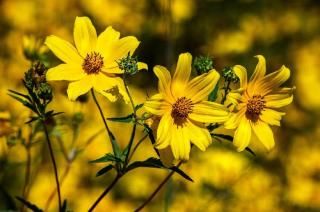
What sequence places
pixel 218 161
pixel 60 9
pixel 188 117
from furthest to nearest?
1. pixel 60 9
2. pixel 218 161
3. pixel 188 117

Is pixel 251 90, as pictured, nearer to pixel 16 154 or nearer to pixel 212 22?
pixel 16 154

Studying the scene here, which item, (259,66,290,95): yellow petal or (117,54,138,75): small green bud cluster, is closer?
(117,54,138,75): small green bud cluster

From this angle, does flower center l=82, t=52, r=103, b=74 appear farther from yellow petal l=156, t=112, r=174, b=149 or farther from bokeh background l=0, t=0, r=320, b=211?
bokeh background l=0, t=0, r=320, b=211

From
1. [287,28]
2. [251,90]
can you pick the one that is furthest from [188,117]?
[287,28]

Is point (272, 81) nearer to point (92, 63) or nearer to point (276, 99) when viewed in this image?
point (276, 99)

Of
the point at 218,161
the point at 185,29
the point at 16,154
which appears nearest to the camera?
the point at 16,154

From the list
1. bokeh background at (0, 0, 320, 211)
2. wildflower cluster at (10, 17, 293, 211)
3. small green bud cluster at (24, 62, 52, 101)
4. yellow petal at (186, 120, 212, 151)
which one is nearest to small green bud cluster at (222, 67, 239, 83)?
wildflower cluster at (10, 17, 293, 211)

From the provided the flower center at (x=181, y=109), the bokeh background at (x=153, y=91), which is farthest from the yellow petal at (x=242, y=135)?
the bokeh background at (x=153, y=91)
